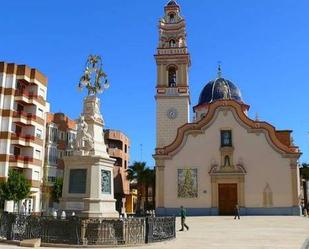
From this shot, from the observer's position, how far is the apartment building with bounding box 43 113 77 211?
55469 millimetres

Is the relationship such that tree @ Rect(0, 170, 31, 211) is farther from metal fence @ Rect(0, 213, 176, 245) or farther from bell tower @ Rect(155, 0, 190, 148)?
metal fence @ Rect(0, 213, 176, 245)

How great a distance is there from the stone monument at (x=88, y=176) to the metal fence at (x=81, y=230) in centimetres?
205

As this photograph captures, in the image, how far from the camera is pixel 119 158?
7362cm

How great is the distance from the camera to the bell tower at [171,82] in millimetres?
56688

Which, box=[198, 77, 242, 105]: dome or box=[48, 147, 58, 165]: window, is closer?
box=[48, 147, 58, 165]: window

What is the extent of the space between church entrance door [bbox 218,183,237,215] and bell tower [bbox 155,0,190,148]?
33.9ft

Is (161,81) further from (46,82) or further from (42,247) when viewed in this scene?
(42,247)

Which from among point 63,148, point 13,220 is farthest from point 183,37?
point 13,220

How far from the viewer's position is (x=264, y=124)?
163ft

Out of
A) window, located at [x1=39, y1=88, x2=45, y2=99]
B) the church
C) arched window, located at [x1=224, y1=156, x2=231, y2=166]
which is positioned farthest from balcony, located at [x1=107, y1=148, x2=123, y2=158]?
arched window, located at [x1=224, y1=156, x2=231, y2=166]

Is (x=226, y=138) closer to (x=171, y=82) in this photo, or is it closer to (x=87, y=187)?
(x=171, y=82)

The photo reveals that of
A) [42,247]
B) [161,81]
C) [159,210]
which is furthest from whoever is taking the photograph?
[161,81]

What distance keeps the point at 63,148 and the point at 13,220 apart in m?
44.3

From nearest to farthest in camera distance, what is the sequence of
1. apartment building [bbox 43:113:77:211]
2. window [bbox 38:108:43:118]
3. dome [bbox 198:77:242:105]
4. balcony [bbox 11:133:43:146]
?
balcony [bbox 11:133:43:146]
apartment building [bbox 43:113:77:211]
window [bbox 38:108:43:118]
dome [bbox 198:77:242:105]
